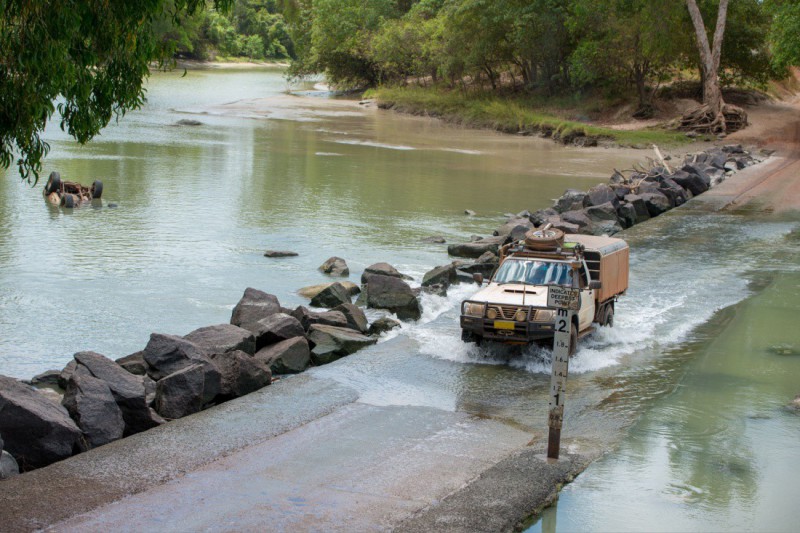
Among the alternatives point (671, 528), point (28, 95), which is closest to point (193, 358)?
point (28, 95)

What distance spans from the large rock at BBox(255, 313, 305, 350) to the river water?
1.23 metres

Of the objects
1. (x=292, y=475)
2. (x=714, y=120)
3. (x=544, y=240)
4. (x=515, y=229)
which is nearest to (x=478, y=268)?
(x=515, y=229)

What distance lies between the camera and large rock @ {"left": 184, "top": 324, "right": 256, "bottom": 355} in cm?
1496

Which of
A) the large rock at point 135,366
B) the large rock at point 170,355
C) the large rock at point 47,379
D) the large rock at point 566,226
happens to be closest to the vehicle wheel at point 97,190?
the large rock at point 566,226

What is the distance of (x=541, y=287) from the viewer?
608 inches

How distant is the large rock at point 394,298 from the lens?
775 inches

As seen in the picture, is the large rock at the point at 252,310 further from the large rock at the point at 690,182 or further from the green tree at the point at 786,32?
the green tree at the point at 786,32

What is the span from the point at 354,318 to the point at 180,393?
5.53 m

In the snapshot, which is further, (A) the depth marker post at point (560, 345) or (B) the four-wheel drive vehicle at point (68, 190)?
(B) the four-wheel drive vehicle at point (68, 190)

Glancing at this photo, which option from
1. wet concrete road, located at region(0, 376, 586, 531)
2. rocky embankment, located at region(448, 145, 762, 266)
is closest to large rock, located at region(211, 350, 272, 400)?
wet concrete road, located at region(0, 376, 586, 531)

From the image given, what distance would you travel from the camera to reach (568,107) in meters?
66.6

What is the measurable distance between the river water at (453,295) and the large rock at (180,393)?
2.45m

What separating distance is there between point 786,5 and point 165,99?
49.4m

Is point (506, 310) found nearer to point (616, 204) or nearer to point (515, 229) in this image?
point (515, 229)
